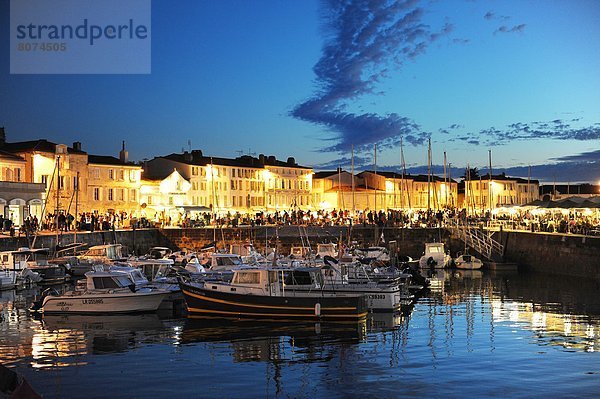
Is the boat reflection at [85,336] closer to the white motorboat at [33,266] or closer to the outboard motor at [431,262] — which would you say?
the white motorboat at [33,266]

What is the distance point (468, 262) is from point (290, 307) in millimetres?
34321

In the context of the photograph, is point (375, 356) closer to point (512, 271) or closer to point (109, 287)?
point (109, 287)

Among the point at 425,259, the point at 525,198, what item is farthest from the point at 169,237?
the point at 525,198

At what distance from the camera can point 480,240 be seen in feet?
226

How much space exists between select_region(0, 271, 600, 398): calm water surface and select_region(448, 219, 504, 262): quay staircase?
26.1 meters

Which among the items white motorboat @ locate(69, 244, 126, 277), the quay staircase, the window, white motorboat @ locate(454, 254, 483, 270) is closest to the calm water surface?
the window

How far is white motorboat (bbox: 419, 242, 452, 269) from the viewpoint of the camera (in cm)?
6469

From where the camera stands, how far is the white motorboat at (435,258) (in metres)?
64.7

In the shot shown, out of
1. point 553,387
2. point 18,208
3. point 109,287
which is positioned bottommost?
point 553,387

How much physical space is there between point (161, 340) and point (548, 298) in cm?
2315

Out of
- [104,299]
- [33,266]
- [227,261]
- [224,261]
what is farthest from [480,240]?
[104,299]

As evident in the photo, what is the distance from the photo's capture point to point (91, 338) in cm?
2989

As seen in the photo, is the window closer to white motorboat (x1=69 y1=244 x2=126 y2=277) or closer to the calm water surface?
the calm water surface

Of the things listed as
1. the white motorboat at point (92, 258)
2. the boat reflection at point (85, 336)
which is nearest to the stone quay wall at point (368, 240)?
the white motorboat at point (92, 258)
